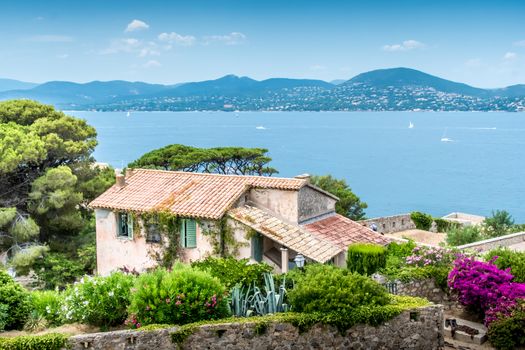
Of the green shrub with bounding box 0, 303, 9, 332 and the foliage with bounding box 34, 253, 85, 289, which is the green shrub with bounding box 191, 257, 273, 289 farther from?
the foliage with bounding box 34, 253, 85, 289

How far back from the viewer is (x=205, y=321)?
450 inches

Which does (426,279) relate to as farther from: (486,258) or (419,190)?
(419,190)

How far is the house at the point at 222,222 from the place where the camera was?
1925 centimetres

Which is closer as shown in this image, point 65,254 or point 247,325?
point 247,325

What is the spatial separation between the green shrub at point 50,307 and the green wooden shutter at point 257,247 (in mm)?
7716

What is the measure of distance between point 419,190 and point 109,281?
92933mm

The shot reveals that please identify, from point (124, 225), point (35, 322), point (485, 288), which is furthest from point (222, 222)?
point (485, 288)

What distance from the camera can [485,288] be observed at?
14.3 metres

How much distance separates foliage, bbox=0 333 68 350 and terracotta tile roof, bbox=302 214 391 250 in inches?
428

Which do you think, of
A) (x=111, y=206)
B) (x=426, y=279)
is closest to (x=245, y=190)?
(x=111, y=206)

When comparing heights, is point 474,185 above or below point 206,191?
below

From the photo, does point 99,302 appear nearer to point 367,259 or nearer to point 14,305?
point 14,305

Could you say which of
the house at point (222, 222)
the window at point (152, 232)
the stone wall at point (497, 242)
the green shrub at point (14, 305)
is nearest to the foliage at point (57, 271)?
the house at point (222, 222)

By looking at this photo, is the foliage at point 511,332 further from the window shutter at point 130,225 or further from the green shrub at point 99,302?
the window shutter at point 130,225
